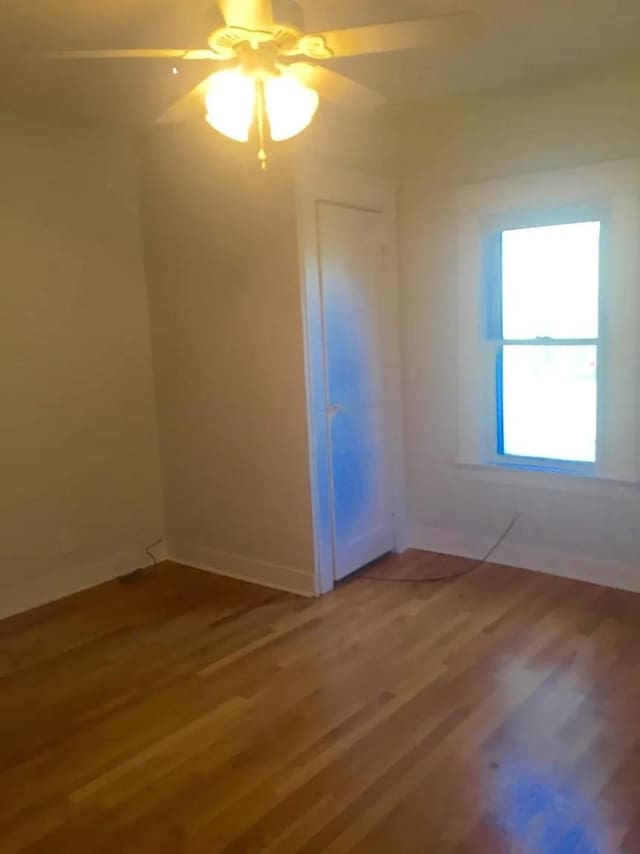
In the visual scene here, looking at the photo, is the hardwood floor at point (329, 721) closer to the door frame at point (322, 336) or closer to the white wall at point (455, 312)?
the white wall at point (455, 312)

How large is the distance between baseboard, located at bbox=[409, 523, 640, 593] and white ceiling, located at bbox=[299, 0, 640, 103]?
2.40 metres

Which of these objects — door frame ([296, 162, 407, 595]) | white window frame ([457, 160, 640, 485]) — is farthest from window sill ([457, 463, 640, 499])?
door frame ([296, 162, 407, 595])

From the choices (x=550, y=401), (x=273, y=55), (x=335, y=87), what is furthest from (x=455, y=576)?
(x=273, y=55)

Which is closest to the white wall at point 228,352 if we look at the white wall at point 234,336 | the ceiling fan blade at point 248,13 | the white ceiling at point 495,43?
the white wall at point 234,336

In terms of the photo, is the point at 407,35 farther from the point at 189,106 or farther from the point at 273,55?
the point at 189,106

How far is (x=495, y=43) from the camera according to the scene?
10.1ft

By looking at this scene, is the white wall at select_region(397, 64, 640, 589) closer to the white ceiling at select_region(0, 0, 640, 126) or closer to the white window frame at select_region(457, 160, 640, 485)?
the white window frame at select_region(457, 160, 640, 485)

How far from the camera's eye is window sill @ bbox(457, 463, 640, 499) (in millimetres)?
3729

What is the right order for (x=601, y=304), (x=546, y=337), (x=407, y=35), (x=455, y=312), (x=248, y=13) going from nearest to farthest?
1. (x=248, y=13)
2. (x=407, y=35)
3. (x=601, y=304)
4. (x=546, y=337)
5. (x=455, y=312)

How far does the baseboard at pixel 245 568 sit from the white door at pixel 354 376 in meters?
0.22

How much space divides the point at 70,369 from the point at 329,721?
239 cm

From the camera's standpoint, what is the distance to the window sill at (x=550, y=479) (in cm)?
373

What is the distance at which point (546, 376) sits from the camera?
13.0ft

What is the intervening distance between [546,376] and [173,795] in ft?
8.95
